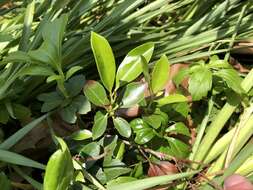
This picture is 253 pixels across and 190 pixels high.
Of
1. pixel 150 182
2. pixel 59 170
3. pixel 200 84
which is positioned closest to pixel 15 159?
pixel 59 170

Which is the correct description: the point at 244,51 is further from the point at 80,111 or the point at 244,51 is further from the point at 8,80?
the point at 8,80

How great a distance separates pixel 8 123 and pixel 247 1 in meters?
0.70

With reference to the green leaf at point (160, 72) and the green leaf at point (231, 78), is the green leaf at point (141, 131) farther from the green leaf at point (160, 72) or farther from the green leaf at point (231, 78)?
the green leaf at point (231, 78)

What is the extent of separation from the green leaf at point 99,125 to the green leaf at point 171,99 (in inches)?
5.1

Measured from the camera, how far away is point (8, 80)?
3.31 ft

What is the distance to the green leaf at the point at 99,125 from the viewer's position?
37.8 inches

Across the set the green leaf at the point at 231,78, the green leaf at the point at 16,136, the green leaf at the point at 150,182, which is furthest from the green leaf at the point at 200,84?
the green leaf at the point at 16,136

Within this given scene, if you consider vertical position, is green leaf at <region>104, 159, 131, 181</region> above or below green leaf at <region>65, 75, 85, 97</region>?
below

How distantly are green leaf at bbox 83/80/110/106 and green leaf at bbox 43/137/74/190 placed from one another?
196mm

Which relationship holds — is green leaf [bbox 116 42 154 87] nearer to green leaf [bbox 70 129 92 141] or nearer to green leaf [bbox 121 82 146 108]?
green leaf [bbox 121 82 146 108]

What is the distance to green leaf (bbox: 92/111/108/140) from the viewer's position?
3.15ft

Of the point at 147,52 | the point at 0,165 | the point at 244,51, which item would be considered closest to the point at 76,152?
the point at 0,165

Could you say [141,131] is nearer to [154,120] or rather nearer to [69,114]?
[154,120]

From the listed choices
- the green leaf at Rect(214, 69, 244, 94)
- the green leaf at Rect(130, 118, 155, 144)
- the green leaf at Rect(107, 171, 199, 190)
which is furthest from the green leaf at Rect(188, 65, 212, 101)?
the green leaf at Rect(107, 171, 199, 190)
